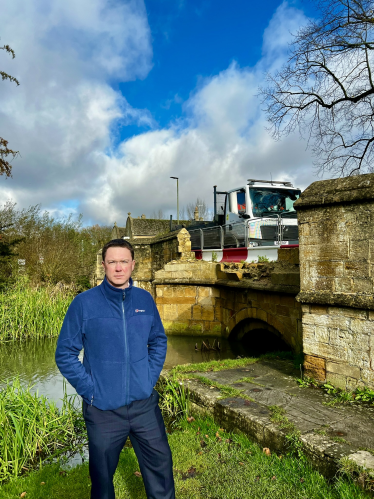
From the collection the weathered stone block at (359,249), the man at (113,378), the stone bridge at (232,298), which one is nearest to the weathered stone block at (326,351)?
the weathered stone block at (359,249)

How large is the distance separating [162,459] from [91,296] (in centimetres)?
103

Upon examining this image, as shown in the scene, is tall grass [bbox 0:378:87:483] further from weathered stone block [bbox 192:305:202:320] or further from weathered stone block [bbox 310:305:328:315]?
weathered stone block [bbox 192:305:202:320]

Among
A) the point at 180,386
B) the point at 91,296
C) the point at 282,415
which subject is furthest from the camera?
the point at 180,386

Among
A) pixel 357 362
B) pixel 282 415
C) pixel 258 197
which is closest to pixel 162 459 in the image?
pixel 282 415

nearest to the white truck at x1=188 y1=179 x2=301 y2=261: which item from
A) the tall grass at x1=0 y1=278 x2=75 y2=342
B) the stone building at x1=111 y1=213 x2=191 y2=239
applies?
the tall grass at x1=0 y1=278 x2=75 y2=342

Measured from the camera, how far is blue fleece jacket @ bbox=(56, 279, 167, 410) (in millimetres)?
2145

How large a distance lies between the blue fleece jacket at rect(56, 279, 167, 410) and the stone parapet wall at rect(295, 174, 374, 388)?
244 cm

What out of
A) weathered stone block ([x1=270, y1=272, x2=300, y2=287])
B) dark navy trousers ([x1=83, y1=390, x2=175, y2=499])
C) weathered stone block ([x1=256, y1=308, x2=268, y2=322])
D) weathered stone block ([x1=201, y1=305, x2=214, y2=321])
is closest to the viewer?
dark navy trousers ([x1=83, y1=390, x2=175, y2=499])

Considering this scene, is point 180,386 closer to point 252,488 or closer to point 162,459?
point 252,488

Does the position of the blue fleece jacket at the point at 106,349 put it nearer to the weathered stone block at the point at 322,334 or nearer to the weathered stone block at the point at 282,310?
the weathered stone block at the point at 322,334

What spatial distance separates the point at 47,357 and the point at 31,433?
17.7ft

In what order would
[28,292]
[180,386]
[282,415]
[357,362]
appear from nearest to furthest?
[282,415]
[357,362]
[180,386]
[28,292]

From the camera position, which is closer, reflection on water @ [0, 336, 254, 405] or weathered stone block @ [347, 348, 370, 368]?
weathered stone block @ [347, 348, 370, 368]

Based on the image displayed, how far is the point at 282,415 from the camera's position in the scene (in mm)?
3354
